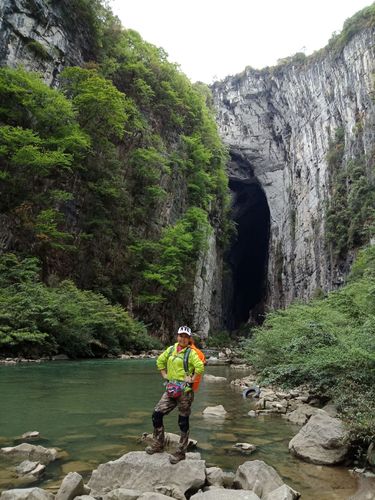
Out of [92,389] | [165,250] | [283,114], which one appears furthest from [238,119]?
[92,389]

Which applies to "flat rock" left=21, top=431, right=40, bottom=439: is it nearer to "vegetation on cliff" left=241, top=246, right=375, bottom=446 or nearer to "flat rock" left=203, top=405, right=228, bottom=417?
"flat rock" left=203, top=405, right=228, bottom=417

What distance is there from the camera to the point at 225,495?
322cm

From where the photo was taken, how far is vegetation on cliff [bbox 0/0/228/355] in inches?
778

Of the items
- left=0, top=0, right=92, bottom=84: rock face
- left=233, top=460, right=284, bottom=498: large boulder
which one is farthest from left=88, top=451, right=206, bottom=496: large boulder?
left=0, top=0, right=92, bottom=84: rock face

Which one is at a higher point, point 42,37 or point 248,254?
point 42,37

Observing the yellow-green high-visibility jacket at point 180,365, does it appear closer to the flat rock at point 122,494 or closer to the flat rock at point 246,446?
the flat rock at point 122,494

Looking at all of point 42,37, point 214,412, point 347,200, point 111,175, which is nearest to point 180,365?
point 214,412

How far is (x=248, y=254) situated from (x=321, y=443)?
52.9 metres

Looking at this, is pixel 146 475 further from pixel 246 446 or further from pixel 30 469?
pixel 246 446

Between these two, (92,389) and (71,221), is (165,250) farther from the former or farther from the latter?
(92,389)

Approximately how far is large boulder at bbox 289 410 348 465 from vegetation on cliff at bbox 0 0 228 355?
39.2 ft

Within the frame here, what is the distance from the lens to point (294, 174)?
44406mm

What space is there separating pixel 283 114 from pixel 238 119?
561 cm

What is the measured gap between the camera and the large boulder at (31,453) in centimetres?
430
